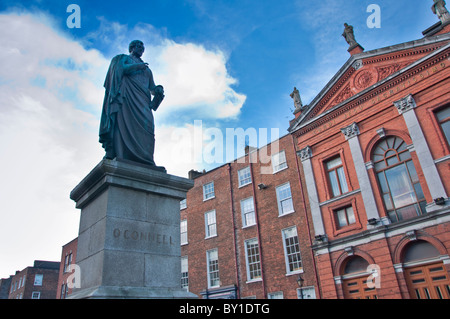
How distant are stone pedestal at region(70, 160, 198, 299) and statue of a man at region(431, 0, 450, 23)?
22.0 m

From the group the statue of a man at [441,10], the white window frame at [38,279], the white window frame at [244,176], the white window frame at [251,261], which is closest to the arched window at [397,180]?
the statue of a man at [441,10]

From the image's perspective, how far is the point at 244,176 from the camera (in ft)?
94.7

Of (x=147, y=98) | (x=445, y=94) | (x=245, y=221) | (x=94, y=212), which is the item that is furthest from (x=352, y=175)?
(x=94, y=212)

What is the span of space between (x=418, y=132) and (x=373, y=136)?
2664 millimetres

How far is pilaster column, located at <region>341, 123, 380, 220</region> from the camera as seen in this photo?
65.3 feet

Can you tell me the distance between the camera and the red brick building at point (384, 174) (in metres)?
17.7

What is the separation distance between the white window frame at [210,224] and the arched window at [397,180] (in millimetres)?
14220

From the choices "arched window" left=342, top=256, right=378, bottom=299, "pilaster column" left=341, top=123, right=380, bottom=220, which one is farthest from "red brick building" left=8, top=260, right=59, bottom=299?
"pilaster column" left=341, top=123, right=380, bottom=220

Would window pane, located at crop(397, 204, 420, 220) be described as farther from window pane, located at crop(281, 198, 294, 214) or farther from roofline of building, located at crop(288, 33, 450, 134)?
roofline of building, located at crop(288, 33, 450, 134)

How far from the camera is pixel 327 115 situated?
23.8 metres

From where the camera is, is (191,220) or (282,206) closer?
(282,206)

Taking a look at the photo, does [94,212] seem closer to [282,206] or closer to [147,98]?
[147,98]

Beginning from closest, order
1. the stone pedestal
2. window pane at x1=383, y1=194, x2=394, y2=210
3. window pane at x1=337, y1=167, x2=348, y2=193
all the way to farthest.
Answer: the stone pedestal → window pane at x1=383, y1=194, x2=394, y2=210 → window pane at x1=337, y1=167, x2=348, y2=193
